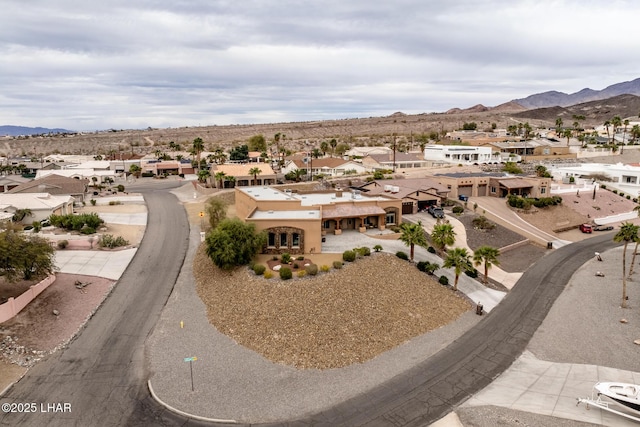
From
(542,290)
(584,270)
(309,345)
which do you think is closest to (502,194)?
(584,270)

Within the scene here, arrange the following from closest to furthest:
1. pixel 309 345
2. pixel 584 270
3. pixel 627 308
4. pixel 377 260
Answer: pixel 309 345, pixel 627 308, pixel 377 260, pixel 584 270

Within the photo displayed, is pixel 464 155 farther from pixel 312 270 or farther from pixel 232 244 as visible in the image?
pixel 232 244

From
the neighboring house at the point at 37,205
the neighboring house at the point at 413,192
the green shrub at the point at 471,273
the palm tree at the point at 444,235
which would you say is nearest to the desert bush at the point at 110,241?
the neighboring house at the point at 37,205

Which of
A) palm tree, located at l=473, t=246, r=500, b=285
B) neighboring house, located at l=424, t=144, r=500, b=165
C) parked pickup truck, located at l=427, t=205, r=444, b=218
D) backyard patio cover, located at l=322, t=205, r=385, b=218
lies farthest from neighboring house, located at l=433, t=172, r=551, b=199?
palm tree, located at l=473, t=246, r=500, b=285

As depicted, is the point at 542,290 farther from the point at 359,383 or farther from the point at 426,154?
the point at 426,154

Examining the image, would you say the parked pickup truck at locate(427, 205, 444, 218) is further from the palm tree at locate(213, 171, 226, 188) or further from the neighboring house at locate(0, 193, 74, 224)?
the neighboring house at locate(0, 193, 74, 224)

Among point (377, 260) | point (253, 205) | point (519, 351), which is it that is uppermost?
point (253, 205)
